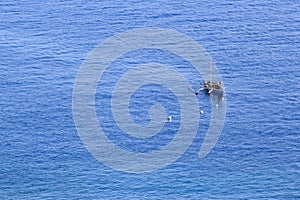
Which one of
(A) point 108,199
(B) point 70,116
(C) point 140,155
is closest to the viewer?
(A) point 108,199

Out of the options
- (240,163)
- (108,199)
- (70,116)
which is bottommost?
(108,199)

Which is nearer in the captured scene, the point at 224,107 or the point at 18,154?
the point at 18,154

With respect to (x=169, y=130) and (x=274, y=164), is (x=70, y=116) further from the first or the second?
(x=274, y=164)

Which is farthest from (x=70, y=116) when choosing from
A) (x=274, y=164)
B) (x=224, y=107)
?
(x=274, y=164)

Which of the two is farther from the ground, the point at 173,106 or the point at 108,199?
the point at 173,106

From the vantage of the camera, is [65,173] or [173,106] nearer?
[65,173]

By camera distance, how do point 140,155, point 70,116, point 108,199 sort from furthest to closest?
point 70,116 → point 140,155 → point 108,199

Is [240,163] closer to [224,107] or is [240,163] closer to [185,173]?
[185,173]

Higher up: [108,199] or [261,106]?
[261,106]

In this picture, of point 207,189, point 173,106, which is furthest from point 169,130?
point 207,189
